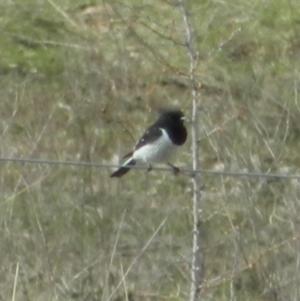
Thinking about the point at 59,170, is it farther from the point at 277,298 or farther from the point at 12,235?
the point at 277,298

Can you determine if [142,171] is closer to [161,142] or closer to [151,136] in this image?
[151,136]

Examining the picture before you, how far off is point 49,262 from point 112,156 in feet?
9.06

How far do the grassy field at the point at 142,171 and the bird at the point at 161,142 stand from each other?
216mm

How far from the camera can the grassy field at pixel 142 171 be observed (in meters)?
8.14

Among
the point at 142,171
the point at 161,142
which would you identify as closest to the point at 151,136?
the point at 161,142

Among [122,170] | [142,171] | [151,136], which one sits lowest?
[142,171]

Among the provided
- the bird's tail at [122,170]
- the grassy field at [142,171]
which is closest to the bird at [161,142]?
the bird's tail at [122,170]

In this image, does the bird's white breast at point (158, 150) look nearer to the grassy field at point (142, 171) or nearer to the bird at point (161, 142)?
the bird at point (161, 142)

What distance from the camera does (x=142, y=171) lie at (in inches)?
404

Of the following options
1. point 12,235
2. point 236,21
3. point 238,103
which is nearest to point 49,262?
point 12,235

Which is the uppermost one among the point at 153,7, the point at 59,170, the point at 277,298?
the point at 277,298

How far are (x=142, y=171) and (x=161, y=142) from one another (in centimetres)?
280

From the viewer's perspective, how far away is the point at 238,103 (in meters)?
9.99

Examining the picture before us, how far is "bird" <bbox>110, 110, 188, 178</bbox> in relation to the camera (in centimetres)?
746
